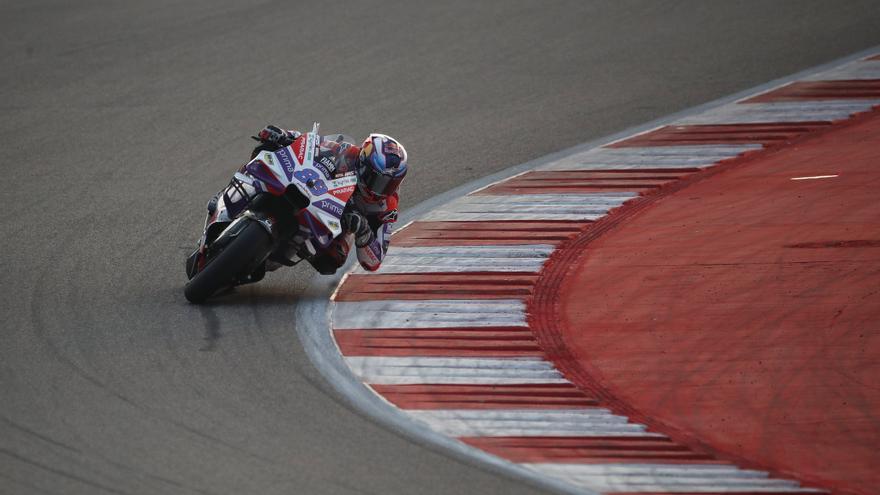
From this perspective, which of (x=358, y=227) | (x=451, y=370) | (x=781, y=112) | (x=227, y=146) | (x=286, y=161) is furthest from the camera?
(x=781, y=112)

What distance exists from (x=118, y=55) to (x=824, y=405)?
10435 mm

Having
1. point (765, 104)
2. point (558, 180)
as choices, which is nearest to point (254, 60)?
point (558, 180)

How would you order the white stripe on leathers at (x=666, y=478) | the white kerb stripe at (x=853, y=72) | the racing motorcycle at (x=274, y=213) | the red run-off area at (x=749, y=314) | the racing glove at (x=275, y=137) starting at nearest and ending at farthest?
the white stripe on leathers at (x=666, y=478)
the red run-off area at (x=749, y=314)
the racing motorcycle at (x=274, y=213)
the racing glove at (x=275, y=137)
the white kerb stripe at (x=853, y=72)

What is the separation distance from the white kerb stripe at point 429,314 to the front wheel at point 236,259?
0.78m

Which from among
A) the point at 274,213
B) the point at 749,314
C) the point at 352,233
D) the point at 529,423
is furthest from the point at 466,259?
the point at 529,423

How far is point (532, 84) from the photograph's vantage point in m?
15.0

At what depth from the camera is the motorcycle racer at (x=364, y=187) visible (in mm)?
9180

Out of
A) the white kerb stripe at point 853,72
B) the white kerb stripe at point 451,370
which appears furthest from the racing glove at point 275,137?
the white kerb stripe at point 853,72

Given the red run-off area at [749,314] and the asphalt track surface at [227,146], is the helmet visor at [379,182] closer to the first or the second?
the asphalt track surface at [227,146]

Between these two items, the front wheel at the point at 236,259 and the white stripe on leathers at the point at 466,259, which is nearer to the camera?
the front wheel at the point at 236,259

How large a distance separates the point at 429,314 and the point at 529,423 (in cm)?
194

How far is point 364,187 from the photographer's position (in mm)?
9289

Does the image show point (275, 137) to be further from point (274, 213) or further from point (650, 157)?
point (650, 157)

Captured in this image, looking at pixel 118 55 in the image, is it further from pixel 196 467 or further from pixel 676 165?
pixel 196 467
